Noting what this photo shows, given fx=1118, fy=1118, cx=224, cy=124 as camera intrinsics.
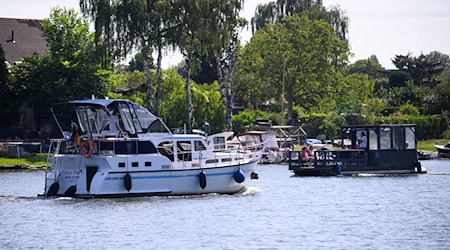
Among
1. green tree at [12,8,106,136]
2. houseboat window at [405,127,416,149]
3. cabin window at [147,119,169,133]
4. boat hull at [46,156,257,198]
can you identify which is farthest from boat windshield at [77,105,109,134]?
green tree at [12,8,106,136]

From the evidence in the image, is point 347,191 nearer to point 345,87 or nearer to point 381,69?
point 345,87

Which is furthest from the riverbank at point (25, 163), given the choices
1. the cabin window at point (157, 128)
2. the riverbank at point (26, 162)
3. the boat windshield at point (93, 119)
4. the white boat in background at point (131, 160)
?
the cabin window at point (157, 128)

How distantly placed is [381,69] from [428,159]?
9168cm

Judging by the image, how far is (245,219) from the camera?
151ft

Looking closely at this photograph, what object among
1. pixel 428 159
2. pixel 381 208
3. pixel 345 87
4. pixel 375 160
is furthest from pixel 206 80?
pixel 381 208

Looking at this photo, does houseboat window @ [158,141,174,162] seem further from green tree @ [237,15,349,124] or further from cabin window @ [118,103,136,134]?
green tree @ [237,15,349,124]

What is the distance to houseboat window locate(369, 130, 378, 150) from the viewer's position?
71000 millimetres

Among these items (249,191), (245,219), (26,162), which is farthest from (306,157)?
(245,219)

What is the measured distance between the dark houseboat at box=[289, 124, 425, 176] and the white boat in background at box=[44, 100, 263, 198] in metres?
14.7

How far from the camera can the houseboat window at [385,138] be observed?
7106 cm

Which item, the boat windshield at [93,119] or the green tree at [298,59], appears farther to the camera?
the green tree at [298,59]

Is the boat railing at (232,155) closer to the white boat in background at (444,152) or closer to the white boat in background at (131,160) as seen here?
the white boat in background at (131,160)

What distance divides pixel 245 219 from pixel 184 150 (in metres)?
9.80

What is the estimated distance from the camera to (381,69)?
189125mm
